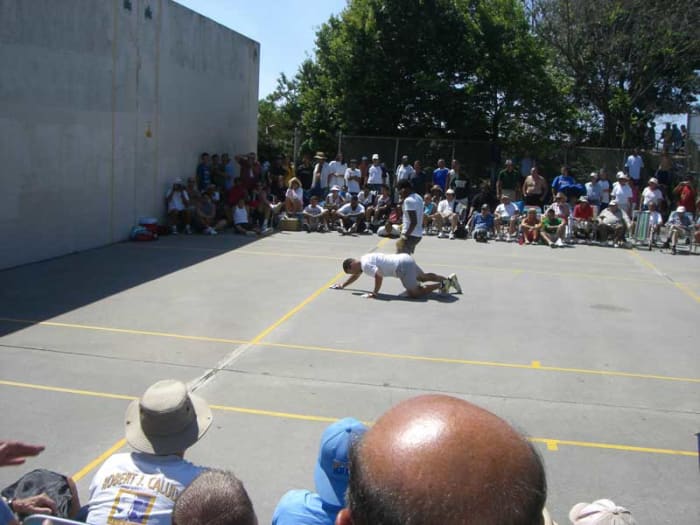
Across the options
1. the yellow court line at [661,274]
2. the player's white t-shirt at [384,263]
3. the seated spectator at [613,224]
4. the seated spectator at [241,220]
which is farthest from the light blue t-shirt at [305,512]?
the seated spectator at [613,224]

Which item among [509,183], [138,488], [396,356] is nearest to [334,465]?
[138,488]

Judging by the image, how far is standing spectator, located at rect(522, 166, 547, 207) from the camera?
2123 cm

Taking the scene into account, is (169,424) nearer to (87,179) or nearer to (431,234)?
(87,179)

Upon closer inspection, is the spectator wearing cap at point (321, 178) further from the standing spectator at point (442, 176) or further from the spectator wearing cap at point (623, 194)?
the spectator wearing cap at point (623, 194)

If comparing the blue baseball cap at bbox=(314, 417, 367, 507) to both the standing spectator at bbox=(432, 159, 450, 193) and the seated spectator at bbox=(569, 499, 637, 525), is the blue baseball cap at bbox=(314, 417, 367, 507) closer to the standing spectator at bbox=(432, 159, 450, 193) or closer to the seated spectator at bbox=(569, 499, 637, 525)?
the seated spectator at bbox=(569, 499, 637, 525)

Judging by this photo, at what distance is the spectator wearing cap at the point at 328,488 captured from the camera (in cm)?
308

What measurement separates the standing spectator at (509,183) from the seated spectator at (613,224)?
264cm

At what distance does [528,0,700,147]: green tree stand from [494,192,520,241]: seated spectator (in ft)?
34.8

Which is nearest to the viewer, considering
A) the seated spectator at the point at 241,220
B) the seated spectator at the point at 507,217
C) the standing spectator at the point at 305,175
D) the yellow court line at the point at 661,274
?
the yellow court line at the point at 661,274

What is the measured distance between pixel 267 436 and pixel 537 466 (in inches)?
204

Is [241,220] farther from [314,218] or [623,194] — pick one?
[623,194]

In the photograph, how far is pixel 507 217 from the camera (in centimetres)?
2056

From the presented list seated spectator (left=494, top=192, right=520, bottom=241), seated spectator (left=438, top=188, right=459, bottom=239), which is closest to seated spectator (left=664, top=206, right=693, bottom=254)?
seated spectator (left=494, top=192, right=520, bottom=241)

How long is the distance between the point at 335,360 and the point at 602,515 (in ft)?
19.4
